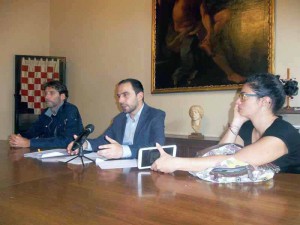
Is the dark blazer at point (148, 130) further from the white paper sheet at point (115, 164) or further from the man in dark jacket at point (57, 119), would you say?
the man in dark jacket at point (57, 119)

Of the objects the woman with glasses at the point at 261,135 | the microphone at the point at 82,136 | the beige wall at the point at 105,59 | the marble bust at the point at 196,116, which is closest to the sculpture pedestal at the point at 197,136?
the marble bust at the point at 196,116

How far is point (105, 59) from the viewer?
4.80 metres

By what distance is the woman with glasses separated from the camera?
1.40 meters

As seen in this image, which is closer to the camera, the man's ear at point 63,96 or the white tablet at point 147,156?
the white tablet at point 147,156

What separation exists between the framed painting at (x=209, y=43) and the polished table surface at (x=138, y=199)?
2021 mm

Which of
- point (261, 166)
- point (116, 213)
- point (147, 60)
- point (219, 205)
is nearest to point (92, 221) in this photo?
point (116, 213)

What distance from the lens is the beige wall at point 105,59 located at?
382 centimetres

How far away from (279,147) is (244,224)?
78 centimetres

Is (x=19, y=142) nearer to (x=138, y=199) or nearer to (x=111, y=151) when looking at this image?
(x=111, y=151)

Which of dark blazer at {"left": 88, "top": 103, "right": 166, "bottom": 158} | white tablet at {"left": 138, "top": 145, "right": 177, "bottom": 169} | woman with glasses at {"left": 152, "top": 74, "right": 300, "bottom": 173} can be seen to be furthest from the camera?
dark blazer at {"left": 88, "top": 103, "right": 166, "bottom": 158}

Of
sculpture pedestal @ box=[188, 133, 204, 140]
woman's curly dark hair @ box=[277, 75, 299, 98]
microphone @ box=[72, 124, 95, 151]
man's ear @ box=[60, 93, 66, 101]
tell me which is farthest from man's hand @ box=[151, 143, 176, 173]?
man's ear @ box=[60, 93, 66, 101]

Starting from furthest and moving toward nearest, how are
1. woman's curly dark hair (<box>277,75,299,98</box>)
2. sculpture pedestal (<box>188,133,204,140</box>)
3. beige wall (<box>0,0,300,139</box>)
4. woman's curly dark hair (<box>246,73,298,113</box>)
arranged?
1. beige wall (<box>0,0,300,139</box>)
2. sculpture pedestal (<box>188,133,204,140</box>)
3. woman's curly dark hair (<box>277,75,299,98</box>)
4. woman's curly dark hair (<box>246,73,298,113</box>)

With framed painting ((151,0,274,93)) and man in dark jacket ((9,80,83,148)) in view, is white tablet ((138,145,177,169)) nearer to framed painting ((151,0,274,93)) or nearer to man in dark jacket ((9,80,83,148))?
man in dark jacket ((9,80,83,148))

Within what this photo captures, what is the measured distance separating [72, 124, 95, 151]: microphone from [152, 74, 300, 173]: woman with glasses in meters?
0.49
